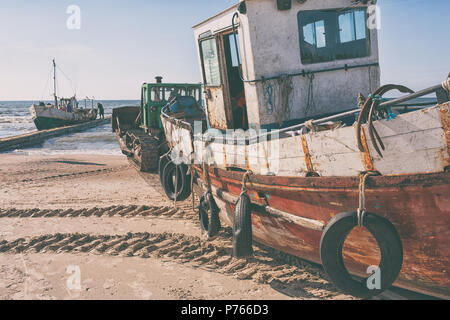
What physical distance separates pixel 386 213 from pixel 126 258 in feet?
11.5

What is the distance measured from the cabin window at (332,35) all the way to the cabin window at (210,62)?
1.45 meters

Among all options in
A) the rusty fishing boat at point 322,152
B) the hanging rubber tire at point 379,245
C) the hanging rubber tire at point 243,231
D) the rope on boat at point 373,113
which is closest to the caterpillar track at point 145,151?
the rusty fishing boat at point 322,152

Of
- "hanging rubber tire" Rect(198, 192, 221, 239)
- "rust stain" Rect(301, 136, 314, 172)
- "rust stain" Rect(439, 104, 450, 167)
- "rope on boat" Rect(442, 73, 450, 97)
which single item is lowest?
"hanging rubber tire" Rect(198, 192, 221, 239)

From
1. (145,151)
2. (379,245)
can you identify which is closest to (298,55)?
(379,245)

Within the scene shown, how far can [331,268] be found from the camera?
3488 millimetres

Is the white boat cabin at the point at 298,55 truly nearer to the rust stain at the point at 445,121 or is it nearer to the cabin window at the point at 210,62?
the cabin window at the point at 210,62

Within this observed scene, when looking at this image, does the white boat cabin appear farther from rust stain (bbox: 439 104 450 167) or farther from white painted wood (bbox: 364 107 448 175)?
rust stain (bbox: 439 104 450 167)

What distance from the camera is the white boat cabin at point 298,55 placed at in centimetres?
493

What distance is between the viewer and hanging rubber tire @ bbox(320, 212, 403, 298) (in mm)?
3176

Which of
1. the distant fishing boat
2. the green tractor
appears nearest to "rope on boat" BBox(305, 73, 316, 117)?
the green tractor

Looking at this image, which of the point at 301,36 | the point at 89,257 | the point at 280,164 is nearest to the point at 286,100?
the point at 301,36

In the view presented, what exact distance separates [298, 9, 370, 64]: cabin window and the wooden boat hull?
2.13 metres
